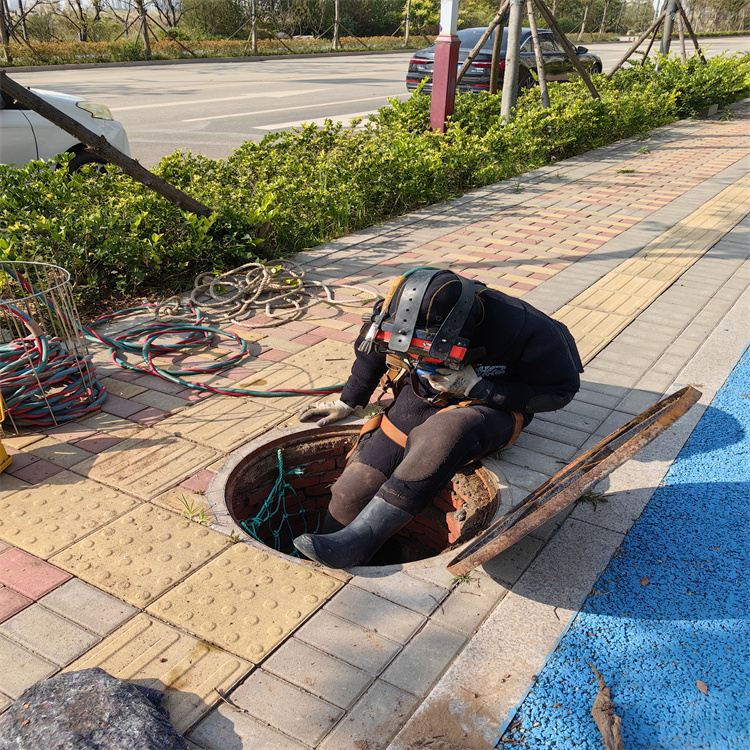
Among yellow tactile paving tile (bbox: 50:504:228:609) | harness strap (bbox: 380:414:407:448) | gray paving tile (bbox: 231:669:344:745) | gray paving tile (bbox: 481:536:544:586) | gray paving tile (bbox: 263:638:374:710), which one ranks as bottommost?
gray paving tile (bbox: 481:536:544:586)

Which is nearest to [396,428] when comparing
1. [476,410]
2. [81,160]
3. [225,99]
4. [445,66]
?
[476,410]

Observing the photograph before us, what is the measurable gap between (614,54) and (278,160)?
27.6 metres

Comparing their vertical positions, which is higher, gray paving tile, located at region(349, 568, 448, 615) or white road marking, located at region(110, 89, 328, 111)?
white road marking, located at region(110, 89, 328, 111)

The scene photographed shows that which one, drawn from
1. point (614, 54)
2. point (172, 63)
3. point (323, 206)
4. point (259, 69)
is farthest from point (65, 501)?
point (614, 54)

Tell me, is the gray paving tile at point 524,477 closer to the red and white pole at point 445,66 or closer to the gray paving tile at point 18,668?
the gray paving tile at point 18,668

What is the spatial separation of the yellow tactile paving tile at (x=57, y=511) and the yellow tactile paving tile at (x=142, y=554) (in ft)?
0.20

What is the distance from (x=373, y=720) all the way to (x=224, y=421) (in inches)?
74.4

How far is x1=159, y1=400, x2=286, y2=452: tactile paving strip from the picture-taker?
3381mm

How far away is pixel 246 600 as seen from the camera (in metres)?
2.40

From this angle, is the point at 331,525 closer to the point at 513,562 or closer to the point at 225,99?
the point at 513,562

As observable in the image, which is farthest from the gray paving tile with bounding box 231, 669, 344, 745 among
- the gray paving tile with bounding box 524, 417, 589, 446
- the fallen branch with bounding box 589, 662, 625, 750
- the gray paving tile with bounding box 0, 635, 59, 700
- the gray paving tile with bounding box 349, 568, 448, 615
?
the gray paving tile with bounding box 524, 417, 589, 446

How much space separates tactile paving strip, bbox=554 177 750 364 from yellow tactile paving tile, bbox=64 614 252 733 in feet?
9.45

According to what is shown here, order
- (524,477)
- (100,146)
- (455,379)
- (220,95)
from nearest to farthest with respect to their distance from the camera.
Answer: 1. (455,379)
2. (524,477)
3. (100,146)
4. (220,95)

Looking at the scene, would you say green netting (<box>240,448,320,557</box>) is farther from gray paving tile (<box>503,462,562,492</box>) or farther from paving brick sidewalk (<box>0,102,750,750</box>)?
gray paving tile (<box>503,462,562,492</box>)
